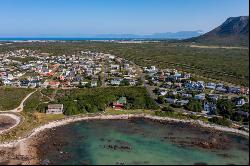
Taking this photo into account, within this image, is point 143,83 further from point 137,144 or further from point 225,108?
point 137,144

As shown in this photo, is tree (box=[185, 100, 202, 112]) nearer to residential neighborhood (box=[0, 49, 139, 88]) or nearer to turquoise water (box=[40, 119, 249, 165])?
turquoise water (box=[40, 119, 249, 165])

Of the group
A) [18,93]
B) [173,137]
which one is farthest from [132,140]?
[18,93]

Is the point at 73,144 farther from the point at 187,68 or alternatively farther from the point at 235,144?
the point at 187,68

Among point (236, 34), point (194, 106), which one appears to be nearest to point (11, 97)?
point (194, 106)

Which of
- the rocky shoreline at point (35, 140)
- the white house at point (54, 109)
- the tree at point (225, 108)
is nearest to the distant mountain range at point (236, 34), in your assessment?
the rocky shoreline at point (35, 140)

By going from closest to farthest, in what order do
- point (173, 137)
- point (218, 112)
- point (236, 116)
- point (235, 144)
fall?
point (235, 144), point (173, 137), point (236, 116), point (218, 112)

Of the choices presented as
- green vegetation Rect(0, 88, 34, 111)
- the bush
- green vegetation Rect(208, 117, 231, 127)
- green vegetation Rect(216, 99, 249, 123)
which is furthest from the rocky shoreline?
green vegetation Rect(0, 88, 34, 111)
